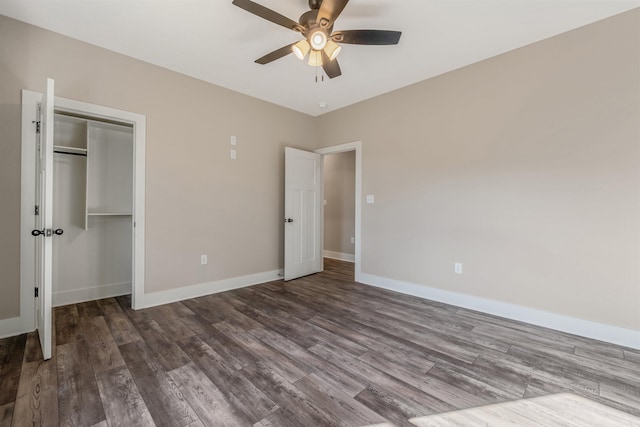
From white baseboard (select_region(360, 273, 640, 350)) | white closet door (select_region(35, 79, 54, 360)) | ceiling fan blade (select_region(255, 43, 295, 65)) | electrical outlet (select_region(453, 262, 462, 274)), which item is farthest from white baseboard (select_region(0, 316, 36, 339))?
electrical outlet (select_region(453, 262, 462, 274))

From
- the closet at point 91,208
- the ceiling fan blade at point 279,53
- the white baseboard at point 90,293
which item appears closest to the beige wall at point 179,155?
the closet at point 91,208

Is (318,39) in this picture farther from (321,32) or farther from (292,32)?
(292,32)

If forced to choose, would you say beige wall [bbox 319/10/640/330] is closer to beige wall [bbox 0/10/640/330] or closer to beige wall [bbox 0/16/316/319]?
beige wall [bbox 0/10/640/330]

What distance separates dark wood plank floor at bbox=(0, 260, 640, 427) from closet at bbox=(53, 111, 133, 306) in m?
0.41

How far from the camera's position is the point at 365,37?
2.07m

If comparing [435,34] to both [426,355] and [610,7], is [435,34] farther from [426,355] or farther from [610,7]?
[426,355]

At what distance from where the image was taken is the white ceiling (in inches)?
84.3

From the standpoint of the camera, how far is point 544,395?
5.37ft

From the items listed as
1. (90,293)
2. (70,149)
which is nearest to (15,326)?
(90,293)

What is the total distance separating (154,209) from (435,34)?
3.42 meters

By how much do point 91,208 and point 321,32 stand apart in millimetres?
3278

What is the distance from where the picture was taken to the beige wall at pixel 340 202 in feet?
18.9

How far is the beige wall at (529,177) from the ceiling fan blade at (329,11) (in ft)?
6.28

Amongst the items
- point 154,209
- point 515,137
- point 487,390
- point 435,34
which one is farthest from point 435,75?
point 154,209
